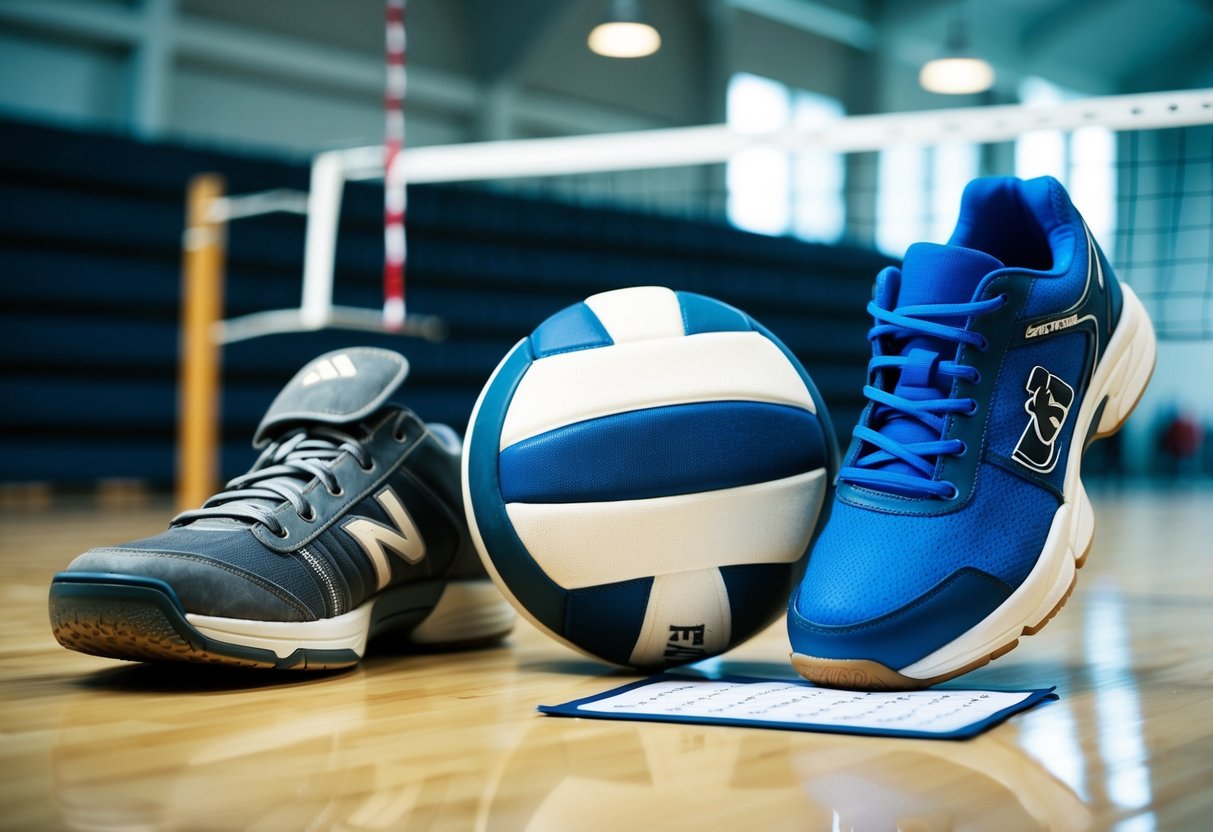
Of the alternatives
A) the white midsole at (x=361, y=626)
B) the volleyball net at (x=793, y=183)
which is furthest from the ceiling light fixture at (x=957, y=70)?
the white midsole at (x=361, y=626)

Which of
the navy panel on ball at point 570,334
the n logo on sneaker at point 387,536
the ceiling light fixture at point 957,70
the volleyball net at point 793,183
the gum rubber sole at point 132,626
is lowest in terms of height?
the gum rubber sole at point 132,626

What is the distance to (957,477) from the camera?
3.23 feet

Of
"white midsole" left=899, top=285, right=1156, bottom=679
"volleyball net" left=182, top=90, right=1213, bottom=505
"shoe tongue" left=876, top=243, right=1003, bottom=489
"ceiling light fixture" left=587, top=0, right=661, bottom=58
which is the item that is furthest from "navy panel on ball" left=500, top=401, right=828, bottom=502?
"ceiling light fixture" left=587, top=0, right=661, bottom=58

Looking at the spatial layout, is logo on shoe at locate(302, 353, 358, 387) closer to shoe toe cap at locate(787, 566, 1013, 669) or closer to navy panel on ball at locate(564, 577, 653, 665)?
A: navy panel on ball at locate(564, 577, 653, 665)

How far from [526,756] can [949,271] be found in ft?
1.75

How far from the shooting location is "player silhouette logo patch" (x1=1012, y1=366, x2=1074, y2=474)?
1.01 meters

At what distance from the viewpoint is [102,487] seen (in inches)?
202

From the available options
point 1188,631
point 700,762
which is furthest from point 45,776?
point 1188,631

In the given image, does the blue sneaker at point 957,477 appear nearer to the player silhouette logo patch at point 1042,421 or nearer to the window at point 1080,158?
the player silhouette logo patch at point 1042,421

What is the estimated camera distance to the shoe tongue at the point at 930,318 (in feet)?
3.32

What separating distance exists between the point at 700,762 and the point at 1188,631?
35.2 inches

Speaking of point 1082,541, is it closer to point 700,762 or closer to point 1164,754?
point 1164,754

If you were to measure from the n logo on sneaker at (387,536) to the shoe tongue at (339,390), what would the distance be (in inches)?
3.4

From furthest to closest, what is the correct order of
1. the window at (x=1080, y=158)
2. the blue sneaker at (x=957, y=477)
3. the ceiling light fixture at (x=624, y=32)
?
1. the window at (x=1080, y=158)
2. the ceiling light fixture at (x=624, y=32)
3. the blue sneaker at (x=957, y=477)
